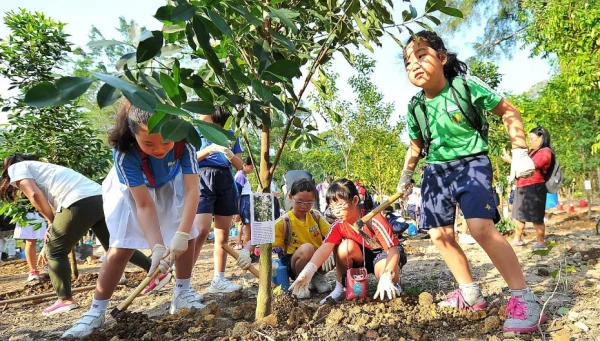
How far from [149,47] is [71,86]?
22 centimetres

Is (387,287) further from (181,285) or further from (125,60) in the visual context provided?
(125,60)

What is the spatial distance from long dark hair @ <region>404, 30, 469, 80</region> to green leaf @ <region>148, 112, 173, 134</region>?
165cm

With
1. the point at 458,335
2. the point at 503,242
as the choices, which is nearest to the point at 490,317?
the point at 458,335

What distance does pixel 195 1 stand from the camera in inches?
38.1

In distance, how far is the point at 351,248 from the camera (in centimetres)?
269

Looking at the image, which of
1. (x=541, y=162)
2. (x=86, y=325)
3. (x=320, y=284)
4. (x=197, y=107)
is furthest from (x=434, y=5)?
(x=541, y=162)

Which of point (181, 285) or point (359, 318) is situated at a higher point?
point (181, 285)

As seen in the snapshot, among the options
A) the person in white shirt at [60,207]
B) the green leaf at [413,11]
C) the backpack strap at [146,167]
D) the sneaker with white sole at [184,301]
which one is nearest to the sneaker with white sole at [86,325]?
the sneaker with white sole at [184,301]

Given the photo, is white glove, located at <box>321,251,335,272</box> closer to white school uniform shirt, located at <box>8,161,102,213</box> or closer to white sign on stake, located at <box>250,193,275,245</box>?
white sign on stake, located at <box>250,193,275,245</box>

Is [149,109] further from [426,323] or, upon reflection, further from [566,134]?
[566,134]

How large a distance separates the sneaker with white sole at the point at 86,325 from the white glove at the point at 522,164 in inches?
88.9

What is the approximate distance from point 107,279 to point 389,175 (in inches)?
389

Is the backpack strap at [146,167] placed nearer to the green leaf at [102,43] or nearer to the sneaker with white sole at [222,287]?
the sneaker with white sole at [222,287]

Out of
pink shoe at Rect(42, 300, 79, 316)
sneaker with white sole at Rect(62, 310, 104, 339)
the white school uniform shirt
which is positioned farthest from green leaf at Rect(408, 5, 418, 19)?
pink shoe at Rect(42, 300, 79, 316)
